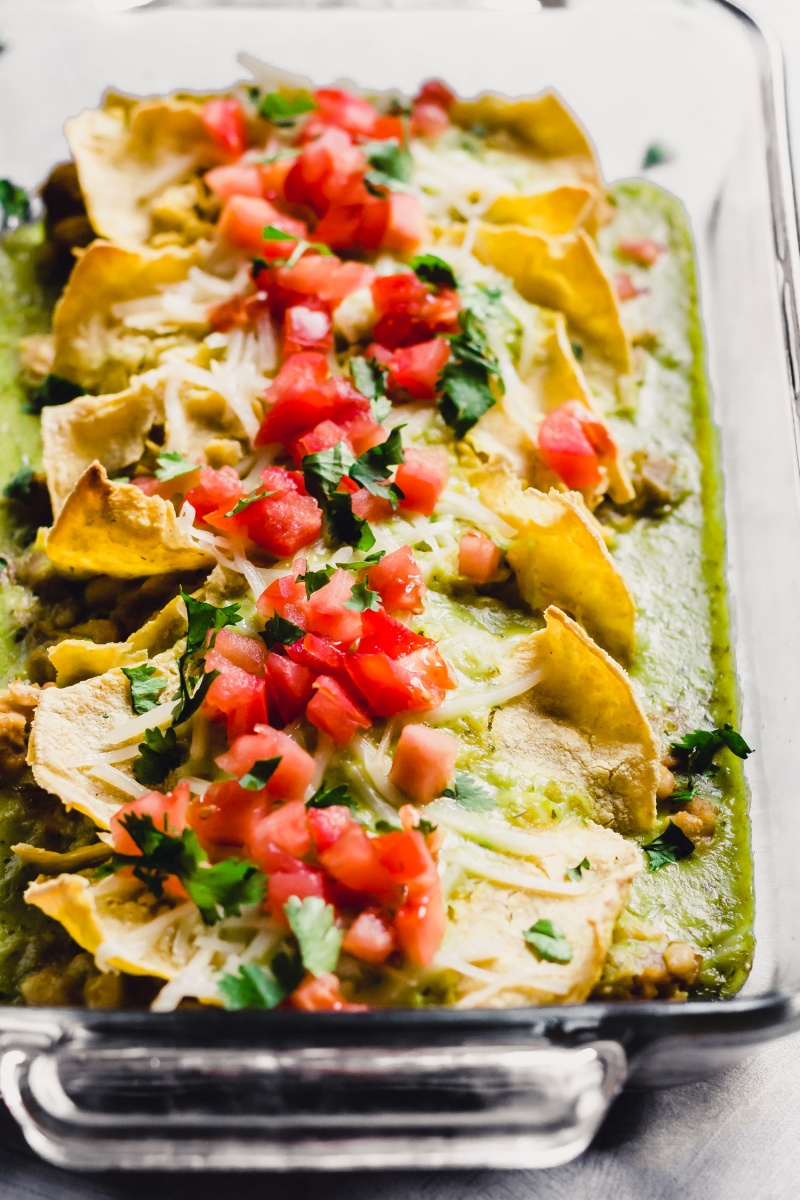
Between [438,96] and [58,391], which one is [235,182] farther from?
[438,96]

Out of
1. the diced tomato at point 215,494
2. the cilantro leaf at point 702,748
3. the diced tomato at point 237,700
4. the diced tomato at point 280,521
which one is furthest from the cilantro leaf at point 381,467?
the cilantro leaf at point 702,748

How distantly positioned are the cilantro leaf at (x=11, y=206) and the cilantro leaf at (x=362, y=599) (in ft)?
8.59

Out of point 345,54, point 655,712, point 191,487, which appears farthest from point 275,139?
point 655,712

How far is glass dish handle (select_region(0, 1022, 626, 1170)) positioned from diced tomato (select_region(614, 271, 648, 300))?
2920 millimetres

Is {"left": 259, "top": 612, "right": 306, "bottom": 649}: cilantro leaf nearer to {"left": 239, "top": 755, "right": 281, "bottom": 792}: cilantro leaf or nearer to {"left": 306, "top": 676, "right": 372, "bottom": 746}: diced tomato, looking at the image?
{"left": 306, "top": 676, "right": 372, "bottom": 746}: diced tomato

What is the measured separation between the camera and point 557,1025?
2350 mm

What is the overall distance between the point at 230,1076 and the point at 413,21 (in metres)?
4.21

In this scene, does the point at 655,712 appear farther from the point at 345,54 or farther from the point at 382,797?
the point at 345,54

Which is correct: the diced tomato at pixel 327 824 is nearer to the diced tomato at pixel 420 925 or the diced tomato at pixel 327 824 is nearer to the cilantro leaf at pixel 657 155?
the diced tomato at pixel 420 925

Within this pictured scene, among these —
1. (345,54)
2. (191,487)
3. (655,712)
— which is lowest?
(655,712)

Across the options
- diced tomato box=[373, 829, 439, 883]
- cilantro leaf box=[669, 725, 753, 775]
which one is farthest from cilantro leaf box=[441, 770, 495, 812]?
cilantro leaf box=[669, 725, 753, 775]

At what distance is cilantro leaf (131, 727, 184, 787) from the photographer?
111 inches

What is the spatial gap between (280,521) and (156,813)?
86 centimetres

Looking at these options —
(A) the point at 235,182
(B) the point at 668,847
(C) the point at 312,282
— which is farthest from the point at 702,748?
(A) the point at 235,182
